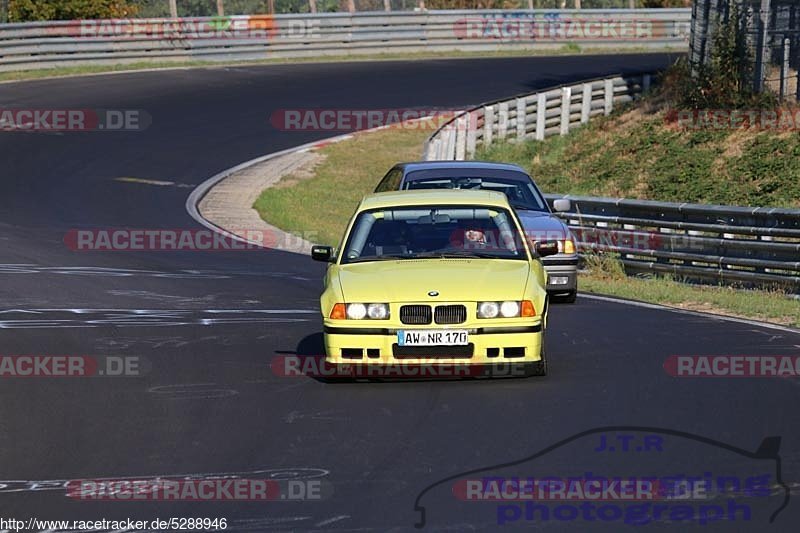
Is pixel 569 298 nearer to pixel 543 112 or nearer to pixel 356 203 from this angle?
pixel 356 203

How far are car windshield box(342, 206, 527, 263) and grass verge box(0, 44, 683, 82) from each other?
2820cm

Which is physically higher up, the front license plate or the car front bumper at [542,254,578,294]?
the front license plate

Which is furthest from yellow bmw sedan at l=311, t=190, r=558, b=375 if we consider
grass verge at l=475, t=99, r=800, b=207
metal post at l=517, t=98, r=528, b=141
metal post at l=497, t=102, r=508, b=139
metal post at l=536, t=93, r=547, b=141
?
metal post at l=536, t=93, r=547, b=141

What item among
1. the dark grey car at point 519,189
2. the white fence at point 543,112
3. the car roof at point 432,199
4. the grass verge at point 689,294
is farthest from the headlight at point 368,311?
the white fence at point 543,112

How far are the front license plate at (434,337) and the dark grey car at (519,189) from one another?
15.7ft

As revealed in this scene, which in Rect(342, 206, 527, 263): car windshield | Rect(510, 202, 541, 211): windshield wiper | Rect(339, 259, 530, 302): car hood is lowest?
Rect(510, 202, 541, 211): windshield wiper

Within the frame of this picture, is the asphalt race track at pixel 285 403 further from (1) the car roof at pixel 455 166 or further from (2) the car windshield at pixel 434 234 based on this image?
(1) the car roof at pixel 455 166

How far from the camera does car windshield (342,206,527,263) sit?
11297 mm

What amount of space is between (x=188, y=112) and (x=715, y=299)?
20976mm

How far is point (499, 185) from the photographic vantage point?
15836 millimetres

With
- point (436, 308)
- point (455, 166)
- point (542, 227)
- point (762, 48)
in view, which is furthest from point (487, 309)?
point (762, 48)

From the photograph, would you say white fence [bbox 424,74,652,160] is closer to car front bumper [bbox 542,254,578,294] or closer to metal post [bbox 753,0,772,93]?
metal post [bbox 753,0,772,93]

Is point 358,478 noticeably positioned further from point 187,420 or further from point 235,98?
point 235,98

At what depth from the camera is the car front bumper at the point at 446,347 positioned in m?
10.2
